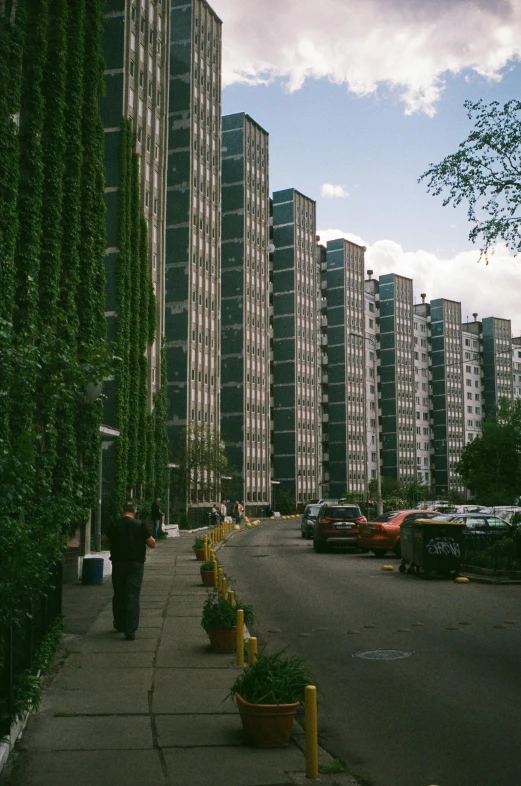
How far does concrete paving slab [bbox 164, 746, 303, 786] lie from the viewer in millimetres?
5535

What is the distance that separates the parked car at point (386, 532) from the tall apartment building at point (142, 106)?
17.8m

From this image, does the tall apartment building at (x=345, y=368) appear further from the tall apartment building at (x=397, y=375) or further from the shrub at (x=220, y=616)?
the shrub at (x=220, y=616)

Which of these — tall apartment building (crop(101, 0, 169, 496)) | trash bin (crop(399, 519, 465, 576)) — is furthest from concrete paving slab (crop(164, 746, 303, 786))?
tall apartment building (crop(101, 0, 169, 496))

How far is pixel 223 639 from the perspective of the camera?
10.4 m

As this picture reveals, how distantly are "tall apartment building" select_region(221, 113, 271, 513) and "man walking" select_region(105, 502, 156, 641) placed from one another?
96145mm

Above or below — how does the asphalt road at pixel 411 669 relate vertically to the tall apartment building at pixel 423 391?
below

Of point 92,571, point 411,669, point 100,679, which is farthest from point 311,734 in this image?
point 92,571

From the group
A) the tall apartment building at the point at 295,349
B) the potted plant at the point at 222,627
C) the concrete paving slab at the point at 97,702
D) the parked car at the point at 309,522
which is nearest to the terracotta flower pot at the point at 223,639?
the potted plant at the point at 222,627

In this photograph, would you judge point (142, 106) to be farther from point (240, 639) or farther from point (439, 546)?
point (240, 639)

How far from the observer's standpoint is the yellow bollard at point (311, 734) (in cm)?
552

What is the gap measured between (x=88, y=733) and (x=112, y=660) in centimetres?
337

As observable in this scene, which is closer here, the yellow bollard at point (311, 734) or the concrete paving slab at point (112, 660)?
the yellow bollard at point (311, 734)

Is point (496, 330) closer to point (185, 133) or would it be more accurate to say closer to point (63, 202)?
point (185, 133)

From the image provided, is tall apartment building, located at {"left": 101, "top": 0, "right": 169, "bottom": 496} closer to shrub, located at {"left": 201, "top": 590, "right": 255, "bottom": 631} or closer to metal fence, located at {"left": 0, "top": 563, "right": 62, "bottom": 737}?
shrub, located at {"left": 201, "top": 590, "right": 255, "bottom": 631}
